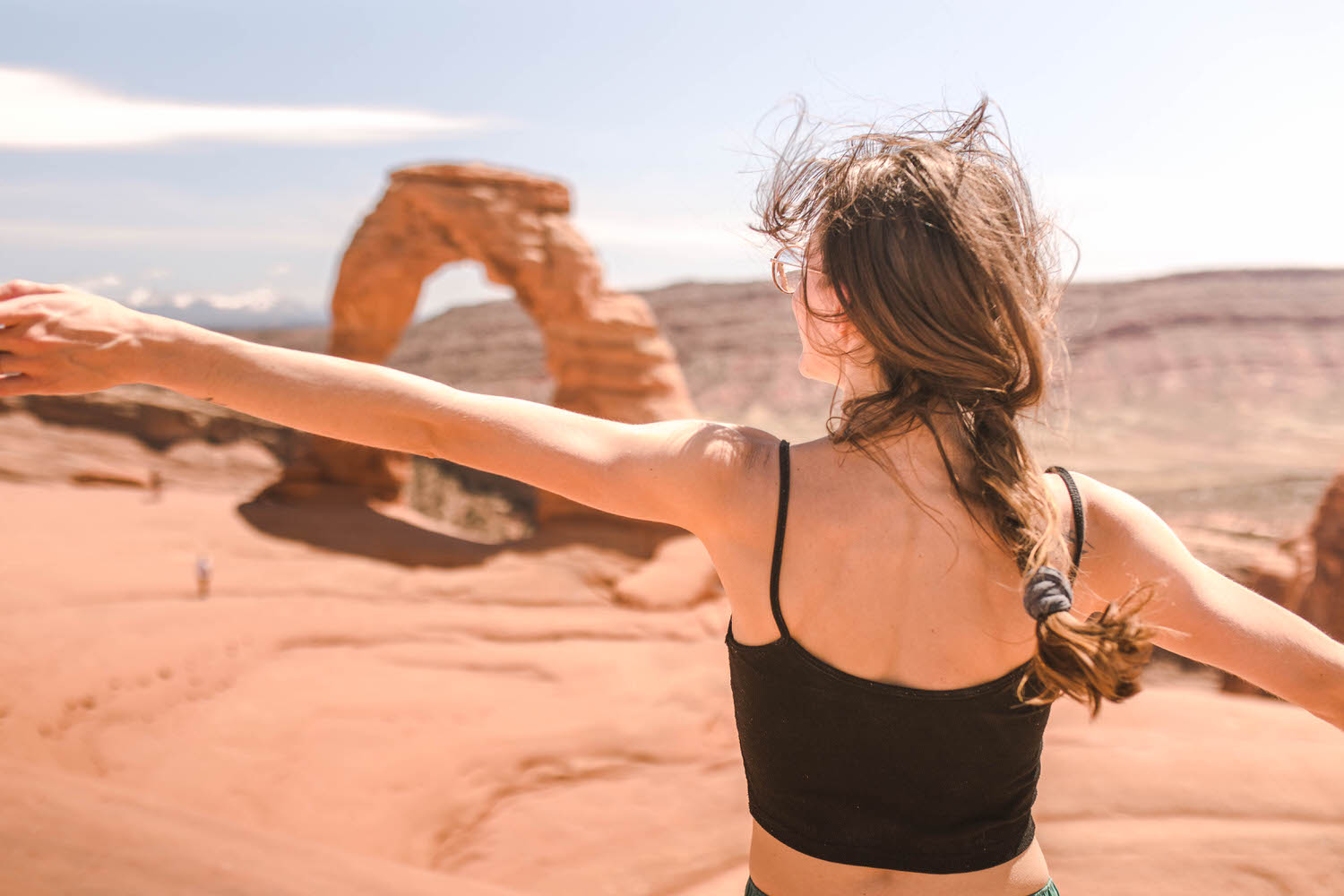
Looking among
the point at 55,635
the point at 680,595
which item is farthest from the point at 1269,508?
the point at 55,635

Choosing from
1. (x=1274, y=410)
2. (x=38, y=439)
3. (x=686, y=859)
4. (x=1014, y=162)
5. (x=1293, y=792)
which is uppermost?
(x=1014, y=162)

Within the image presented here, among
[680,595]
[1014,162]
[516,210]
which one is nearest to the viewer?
[1014,162]

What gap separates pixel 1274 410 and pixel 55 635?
35806 mm

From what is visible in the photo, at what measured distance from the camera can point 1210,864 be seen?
3160 mm

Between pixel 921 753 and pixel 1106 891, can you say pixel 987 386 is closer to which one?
pixel 921 753

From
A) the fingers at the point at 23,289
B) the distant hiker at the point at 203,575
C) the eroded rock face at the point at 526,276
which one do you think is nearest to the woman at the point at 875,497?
the fingers at the point at 23,289

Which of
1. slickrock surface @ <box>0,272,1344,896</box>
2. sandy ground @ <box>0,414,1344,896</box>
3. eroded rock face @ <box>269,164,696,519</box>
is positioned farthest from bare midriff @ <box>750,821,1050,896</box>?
eroded rock face @ <box>269,164,696,519</box>

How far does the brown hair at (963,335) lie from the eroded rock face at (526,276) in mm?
9277

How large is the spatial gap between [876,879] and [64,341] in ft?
4.51

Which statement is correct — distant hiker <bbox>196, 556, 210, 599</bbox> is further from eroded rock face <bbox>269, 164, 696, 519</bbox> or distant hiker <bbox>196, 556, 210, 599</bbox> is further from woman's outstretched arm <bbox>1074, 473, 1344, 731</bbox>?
woman's outstretched arm <bbox>1074, 473, 1344, 731</bbox>

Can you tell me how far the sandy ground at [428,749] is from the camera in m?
2.66

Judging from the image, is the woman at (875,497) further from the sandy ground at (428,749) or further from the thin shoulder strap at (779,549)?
the sandy ground at (428,749)

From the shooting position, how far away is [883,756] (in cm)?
133

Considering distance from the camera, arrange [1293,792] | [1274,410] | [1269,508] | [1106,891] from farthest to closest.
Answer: [1274,410] < [1269,508] < [1293,792] < [1106,891]
